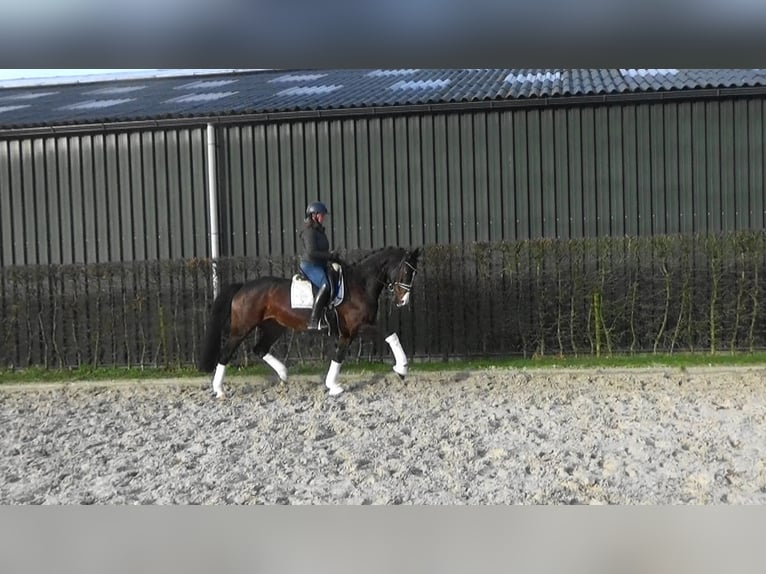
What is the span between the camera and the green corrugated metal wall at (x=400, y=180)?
13633 mm

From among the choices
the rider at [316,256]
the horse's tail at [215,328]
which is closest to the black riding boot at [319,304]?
the rider at [316,256]

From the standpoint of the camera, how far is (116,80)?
24.4m

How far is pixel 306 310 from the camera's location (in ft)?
34.8

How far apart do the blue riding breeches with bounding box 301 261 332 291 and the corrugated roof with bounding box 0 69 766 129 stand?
310 centimetres

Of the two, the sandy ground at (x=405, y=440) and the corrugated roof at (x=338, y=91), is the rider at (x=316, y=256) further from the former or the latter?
the corrugated roof at (x=338, y=91)

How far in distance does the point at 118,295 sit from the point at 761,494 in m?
10.1

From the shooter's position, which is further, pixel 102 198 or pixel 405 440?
pixel 102 198

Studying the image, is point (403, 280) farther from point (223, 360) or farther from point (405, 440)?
point (405, 440)

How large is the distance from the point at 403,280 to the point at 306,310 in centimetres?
142

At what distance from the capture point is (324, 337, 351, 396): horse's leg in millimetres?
10352

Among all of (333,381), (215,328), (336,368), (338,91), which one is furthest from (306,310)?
(338,91)

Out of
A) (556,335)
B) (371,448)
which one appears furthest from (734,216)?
(371,448)

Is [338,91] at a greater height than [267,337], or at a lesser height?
greater

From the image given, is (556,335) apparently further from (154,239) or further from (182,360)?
(154,239)
